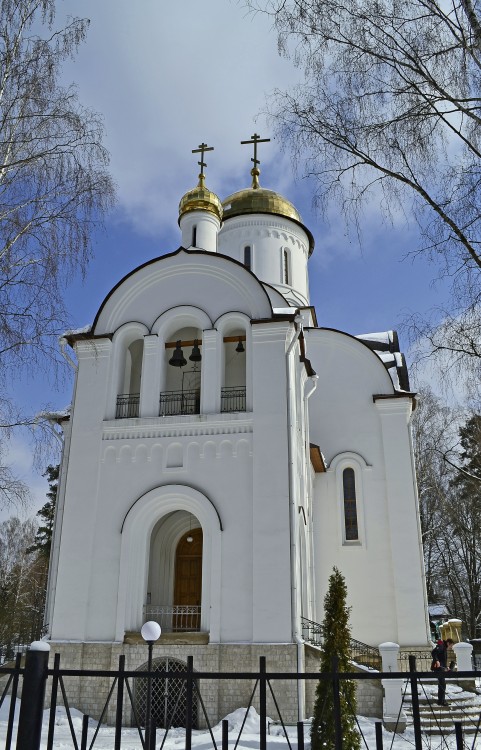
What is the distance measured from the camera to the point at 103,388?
14.0 meters

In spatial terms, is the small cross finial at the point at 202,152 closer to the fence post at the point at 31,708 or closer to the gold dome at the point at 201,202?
the gold dome at the point at 201,202

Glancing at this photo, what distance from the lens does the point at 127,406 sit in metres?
14.2

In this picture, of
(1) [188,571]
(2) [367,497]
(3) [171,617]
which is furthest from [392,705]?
(2) [367,497]

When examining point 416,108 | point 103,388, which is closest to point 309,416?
point 103,388

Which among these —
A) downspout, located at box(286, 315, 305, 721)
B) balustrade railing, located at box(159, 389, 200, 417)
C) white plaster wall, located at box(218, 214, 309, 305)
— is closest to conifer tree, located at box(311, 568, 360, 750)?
downspout, located at box(286, 315, 305, 721)

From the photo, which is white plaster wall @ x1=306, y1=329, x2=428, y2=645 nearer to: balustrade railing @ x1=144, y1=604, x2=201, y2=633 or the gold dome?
balustrade railing @ x1=144, y1=604, x2=201, y2=633

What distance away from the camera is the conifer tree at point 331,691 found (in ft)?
25.4

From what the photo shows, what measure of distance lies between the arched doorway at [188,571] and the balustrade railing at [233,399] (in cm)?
301

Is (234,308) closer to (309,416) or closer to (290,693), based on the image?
(309,416)

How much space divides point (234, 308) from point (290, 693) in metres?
7.18

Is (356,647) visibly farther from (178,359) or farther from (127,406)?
(178,359)

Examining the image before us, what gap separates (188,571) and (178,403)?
11.5 feet

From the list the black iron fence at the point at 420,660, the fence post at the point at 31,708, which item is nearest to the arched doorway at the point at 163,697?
the black iron fence at the point at 420,660

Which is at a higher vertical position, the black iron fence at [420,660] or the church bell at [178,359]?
the church bell at [178,359]
